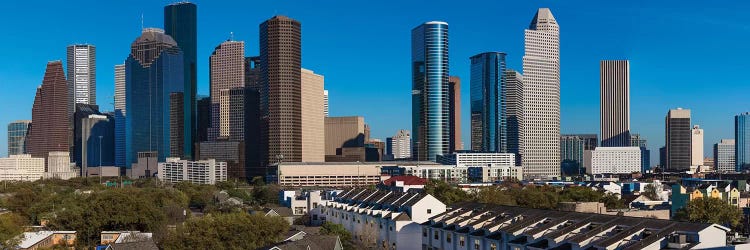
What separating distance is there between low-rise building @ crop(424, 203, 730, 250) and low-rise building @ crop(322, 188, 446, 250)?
4.83ft

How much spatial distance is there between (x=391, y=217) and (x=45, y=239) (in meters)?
20.2

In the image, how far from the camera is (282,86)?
181125mm

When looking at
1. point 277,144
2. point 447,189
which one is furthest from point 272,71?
point 447,189

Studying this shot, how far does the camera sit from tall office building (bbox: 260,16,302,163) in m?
179

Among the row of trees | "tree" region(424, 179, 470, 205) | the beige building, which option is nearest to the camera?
the row of trees

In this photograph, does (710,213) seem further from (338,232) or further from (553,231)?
(338,232)

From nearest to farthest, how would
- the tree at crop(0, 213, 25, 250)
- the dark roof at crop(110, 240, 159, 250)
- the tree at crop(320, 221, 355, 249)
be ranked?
1. the dark roof at crop(110, 240, 159, 250)
2. the tree at crop(0, 213, 25, 250)
3. the tree at crop(320, 221, 355, 249)

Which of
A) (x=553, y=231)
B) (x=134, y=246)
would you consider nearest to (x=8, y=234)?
(x=134, y=246)

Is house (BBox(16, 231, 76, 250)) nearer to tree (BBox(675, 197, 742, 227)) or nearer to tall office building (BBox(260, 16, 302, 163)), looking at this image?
tree (BBox(675, 197, 742, 227))

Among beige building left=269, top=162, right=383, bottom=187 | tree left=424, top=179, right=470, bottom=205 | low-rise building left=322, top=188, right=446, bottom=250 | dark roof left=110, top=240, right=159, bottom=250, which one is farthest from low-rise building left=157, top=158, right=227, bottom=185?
dark roof left=110, top=240, right=159, bottom=250

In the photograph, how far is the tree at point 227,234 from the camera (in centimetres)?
4059

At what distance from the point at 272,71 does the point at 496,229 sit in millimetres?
145670

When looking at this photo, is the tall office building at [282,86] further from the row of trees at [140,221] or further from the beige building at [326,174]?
the row of trees at [140,221]

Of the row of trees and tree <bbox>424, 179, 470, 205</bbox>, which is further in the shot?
tree <bbox>424, 179, 470, 205</bbox>
